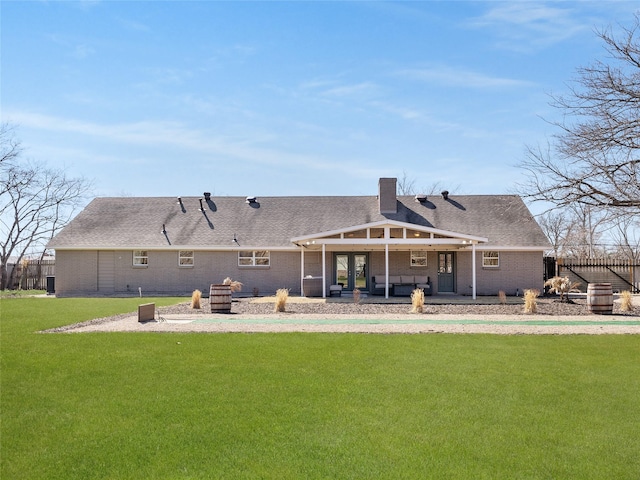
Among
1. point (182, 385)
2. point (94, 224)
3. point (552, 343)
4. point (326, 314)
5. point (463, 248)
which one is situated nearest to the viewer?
point (182, 385)

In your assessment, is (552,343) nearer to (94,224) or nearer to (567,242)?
(94,224)

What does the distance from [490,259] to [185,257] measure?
1532 centimetres

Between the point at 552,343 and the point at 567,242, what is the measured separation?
38649 millimetres

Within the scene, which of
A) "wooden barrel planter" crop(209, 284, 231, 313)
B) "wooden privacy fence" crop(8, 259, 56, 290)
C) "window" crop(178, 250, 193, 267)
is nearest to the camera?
"wooden barrel planter" crop(209, 284, 231, 313)

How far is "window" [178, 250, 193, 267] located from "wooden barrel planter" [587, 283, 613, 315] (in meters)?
19.0

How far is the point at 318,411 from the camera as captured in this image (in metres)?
7.08

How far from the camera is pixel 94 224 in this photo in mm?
33000

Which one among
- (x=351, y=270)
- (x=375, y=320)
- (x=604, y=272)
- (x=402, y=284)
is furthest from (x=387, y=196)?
(x=375, y=320)

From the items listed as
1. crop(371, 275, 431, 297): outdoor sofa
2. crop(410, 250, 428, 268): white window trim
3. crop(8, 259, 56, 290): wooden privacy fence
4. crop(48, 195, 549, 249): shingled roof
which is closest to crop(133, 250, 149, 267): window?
crop(48, 195, 549, 249): shingled roof

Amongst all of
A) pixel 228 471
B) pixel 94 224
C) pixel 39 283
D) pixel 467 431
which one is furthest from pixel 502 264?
pixel 39 283

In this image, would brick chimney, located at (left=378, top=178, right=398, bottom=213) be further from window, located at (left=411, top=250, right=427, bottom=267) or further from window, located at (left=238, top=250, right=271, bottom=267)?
window, located at (left=238, top=250, right=271, bottom=267)

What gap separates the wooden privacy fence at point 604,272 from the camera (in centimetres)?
3156

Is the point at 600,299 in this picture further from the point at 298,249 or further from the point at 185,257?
the point at 185,257

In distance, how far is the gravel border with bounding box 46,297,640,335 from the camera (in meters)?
14.8
